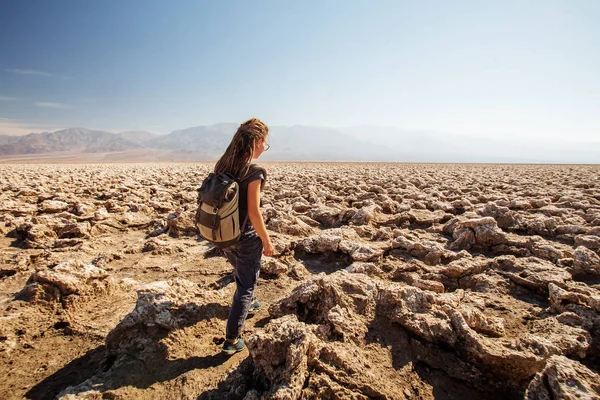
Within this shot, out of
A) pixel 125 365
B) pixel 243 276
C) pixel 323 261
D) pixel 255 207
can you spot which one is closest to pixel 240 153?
pixel 255 207

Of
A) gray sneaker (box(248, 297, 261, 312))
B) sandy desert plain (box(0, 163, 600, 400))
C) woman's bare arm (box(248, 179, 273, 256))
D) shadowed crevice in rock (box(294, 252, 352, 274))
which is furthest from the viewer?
shadowed crevice in rock (box(294, 252, 352, 274))

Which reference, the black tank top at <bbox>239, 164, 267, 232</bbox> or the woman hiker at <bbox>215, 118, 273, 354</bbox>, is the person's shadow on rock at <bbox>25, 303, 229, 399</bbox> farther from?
the black tank top at <bbox>239, 164, 267, 232</bbox>

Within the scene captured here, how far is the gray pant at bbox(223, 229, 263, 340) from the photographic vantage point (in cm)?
200

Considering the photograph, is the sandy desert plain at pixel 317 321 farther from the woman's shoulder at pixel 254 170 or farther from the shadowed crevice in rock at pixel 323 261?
the woman's shoulder at pixel 254 170

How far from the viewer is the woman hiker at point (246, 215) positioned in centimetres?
194

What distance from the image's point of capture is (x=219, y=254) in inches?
148

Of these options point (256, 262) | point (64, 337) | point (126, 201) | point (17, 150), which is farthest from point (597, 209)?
point (17, 150)

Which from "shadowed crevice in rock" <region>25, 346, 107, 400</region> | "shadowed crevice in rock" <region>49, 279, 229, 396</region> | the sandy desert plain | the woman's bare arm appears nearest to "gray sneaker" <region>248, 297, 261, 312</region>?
the sandy desert plain

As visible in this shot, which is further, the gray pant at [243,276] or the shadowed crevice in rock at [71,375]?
the gray pant at [243,276]

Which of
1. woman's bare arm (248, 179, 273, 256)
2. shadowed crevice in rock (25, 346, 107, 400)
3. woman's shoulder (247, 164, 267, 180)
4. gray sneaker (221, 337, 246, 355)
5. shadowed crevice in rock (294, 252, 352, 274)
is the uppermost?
woman's shoulder (247, 164, 267, 180)

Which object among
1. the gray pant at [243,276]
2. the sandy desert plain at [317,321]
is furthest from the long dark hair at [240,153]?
the sandy desert plain at [317,321]

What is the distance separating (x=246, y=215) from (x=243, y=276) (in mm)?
453

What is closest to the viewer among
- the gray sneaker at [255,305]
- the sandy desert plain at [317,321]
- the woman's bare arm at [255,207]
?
the sandy desert plain at [317,321]

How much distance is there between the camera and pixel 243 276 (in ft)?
6.80
